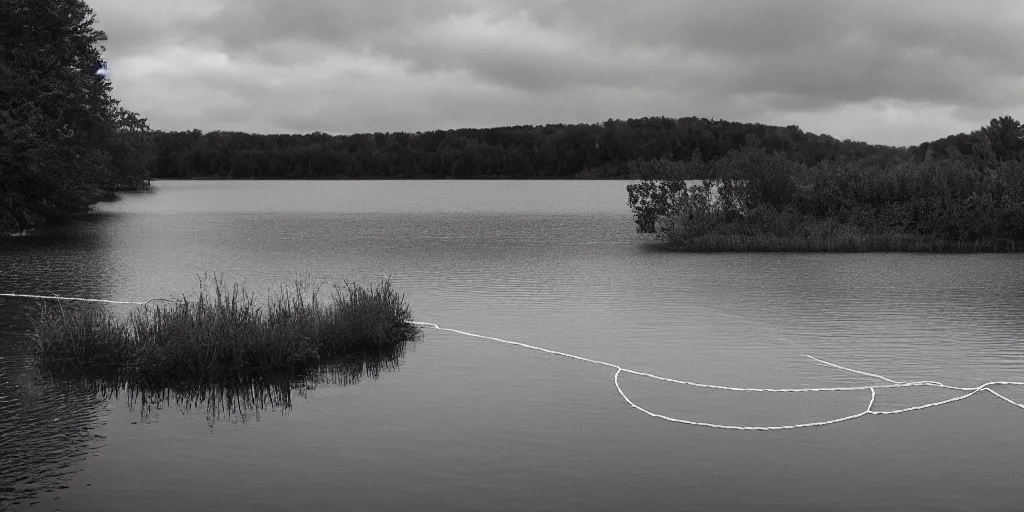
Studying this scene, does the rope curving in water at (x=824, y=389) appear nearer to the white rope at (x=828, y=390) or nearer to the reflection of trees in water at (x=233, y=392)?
the white rope at (x=828, y=390)

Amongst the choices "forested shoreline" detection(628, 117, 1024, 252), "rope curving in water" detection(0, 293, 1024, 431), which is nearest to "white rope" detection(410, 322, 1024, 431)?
"rope curving in water" detection(0, 293, 1024, 431)

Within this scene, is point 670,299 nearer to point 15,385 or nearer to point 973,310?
point 973,310

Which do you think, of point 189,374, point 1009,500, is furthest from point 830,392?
point 189,374

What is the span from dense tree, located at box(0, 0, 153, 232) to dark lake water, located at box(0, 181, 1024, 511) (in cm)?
1308

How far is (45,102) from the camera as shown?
40812 millimetres

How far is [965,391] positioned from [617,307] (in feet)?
32.3

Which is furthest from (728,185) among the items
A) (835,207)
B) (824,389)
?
(824,389)

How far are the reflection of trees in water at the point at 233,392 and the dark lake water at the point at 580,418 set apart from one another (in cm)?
7

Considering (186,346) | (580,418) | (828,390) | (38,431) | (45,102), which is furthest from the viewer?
(45,102)

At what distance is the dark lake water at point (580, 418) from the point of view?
10.1 metres

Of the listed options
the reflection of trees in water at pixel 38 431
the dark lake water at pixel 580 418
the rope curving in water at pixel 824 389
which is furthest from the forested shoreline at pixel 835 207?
the reflection of trees in water at pixel 38 431

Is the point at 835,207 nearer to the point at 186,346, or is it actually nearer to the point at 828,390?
the point at 828,390

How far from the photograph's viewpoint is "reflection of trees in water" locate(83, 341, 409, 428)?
13.4 metres

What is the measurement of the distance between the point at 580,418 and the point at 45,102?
116 feet
